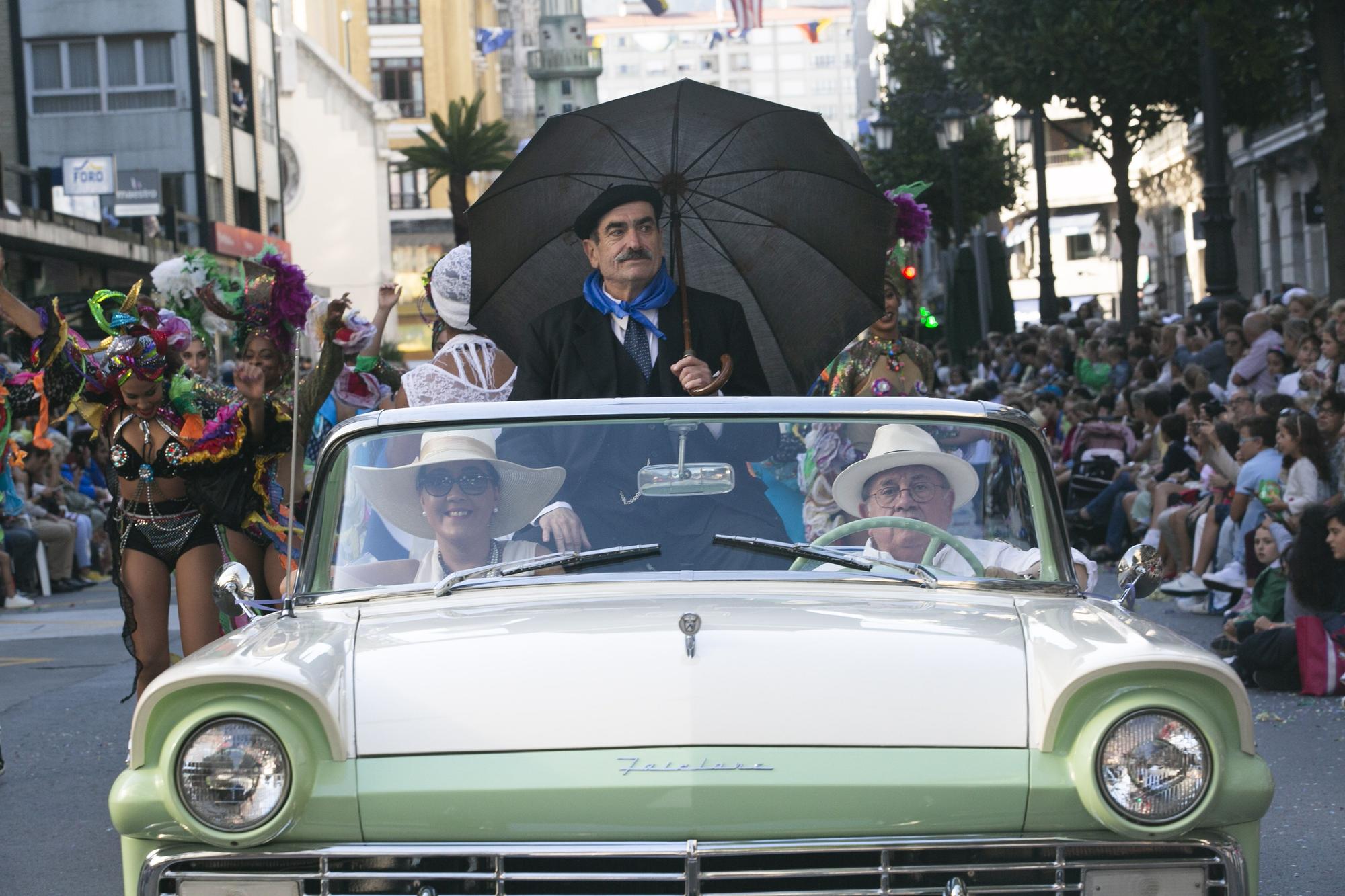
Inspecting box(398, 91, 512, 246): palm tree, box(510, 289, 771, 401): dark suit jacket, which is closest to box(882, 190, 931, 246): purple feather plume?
box(510, 289, 771, 401): dark suit jacket

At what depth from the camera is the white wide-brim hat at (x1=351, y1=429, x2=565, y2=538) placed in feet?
13.5

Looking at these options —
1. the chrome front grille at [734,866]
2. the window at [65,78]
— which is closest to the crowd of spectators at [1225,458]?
the chrome front grille at [734,866]

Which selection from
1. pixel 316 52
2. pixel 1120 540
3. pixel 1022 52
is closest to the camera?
pixel 1120 540

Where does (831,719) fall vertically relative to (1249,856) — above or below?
above

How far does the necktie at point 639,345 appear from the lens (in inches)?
230

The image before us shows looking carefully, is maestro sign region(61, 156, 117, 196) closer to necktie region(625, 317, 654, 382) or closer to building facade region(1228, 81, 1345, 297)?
building facade region(1228, 81, 1345, 297)

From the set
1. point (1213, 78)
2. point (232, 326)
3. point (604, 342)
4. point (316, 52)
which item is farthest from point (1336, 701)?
point (316, 52)

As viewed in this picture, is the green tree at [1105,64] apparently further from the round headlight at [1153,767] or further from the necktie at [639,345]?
the round headlight at [1153,767]

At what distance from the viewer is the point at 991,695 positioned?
328 cm

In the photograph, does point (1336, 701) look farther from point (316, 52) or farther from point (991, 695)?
point (316, 52)

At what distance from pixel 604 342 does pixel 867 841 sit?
290cm

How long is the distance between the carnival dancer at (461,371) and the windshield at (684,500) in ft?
8.23

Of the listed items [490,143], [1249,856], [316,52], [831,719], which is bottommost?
[1249,856]

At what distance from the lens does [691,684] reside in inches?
128
